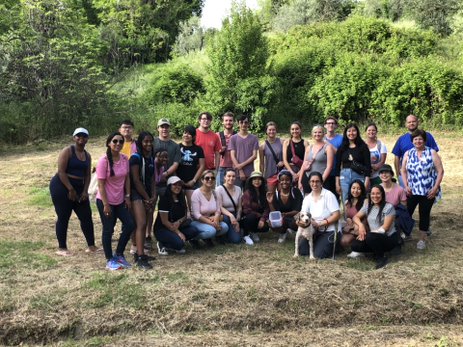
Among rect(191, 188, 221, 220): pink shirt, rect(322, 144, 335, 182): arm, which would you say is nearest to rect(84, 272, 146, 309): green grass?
rect(191, 188, 221, 220): pink shirt

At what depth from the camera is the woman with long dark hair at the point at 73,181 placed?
568 cm

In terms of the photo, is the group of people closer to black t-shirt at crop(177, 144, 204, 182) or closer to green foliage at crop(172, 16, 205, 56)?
black t-shirt at crop(177, 144, 204, 182)

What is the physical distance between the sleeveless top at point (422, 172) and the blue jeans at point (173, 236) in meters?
2.78

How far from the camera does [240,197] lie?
22.1ft

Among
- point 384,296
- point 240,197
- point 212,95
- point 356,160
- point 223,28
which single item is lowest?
point 384,296

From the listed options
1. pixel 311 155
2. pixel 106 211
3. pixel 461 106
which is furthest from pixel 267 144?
pixel 461 106

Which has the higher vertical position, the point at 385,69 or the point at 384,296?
the point at 385,69

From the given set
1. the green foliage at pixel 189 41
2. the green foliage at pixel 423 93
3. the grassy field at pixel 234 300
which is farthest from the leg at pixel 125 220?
the green foliage at pixel 189 41

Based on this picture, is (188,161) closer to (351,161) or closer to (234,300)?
(351,161)

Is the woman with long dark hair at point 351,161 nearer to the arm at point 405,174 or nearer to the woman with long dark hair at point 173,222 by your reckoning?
the arm at point 405,174

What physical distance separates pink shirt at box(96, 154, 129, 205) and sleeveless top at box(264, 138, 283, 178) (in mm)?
2286

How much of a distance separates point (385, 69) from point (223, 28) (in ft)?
18.1

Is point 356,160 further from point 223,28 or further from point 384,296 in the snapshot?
point 223,28

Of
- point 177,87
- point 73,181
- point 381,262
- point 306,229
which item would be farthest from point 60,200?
point 177,87
